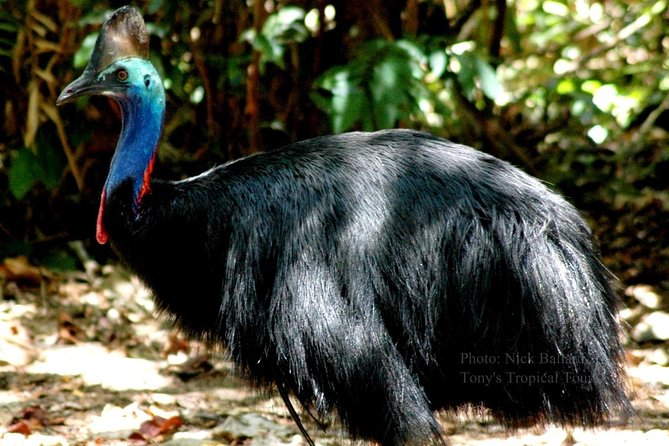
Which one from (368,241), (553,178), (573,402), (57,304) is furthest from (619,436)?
(57,304)

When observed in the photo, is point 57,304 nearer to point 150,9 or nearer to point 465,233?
point 150,9

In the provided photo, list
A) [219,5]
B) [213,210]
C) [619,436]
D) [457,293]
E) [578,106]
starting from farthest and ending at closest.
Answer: [219,5] → [578,106] → [619,436] → [213,210] → [457,293]

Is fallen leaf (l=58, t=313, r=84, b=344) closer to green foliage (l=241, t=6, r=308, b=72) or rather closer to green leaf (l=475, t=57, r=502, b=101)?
green foliage (l=241, t=6, r=308, b=72)

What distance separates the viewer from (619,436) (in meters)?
3.25

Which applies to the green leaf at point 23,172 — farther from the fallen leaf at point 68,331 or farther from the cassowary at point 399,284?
the cassowary at point 399,284

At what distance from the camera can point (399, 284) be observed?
2.59 m

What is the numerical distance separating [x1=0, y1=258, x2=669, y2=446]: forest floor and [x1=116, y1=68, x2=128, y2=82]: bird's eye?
87cm

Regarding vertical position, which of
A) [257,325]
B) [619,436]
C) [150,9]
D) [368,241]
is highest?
[150,9]

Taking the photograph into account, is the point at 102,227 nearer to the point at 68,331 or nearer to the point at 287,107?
the point at 68,331

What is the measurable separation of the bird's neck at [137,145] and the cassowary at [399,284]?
0.05 ft

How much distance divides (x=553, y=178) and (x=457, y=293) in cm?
240

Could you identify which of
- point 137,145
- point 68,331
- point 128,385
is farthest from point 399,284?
point 68,331

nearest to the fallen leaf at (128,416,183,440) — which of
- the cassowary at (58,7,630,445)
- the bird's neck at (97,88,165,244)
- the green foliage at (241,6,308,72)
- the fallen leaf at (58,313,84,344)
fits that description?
the cassowary at (58,7,630,445)

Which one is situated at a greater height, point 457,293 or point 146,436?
point 457,293
